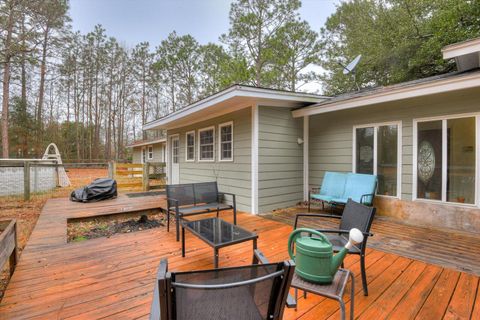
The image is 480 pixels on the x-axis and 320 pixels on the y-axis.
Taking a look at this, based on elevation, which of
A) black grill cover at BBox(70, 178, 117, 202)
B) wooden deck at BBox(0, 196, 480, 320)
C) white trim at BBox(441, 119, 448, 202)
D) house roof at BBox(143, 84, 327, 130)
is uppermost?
house roof at BBox(143, 84, 327, 130)

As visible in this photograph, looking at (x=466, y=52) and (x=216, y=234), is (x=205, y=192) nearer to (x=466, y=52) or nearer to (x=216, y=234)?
(x=216, y=234)

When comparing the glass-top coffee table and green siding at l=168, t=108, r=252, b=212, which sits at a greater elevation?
green siding at l=168, t=108, r=252, b=212

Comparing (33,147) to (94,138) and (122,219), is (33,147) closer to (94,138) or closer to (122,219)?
(94,138)

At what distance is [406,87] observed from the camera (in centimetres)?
384

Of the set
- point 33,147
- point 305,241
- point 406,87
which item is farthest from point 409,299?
point 33,147

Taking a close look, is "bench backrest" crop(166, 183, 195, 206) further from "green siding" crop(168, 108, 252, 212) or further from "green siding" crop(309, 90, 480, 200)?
"green siding" crop(309, 90, 480, 200)

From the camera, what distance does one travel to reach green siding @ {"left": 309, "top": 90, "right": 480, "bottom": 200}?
12.4 feet

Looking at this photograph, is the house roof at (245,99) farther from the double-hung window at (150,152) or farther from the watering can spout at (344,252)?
the double-hung window at (150,152)

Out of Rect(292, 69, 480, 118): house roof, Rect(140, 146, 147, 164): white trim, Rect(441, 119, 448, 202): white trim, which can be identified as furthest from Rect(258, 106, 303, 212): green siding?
Rect(140, 146, 147, 164): white trim

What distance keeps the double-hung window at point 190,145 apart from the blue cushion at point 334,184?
13.8 feet

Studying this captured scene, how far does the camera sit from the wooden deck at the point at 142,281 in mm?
1810

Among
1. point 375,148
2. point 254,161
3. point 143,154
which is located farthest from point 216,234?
point 143,154

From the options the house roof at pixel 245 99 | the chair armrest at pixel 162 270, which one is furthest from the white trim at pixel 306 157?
the chair armrest at pixel 162 270

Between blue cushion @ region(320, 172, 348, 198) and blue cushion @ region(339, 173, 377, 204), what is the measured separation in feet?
0.35
